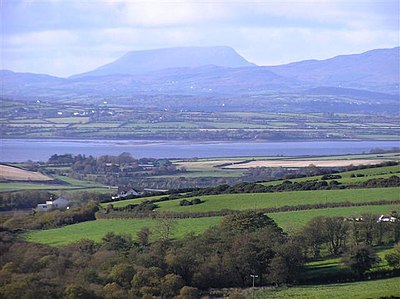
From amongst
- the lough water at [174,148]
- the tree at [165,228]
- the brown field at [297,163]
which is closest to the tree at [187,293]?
the tree at [165,228]

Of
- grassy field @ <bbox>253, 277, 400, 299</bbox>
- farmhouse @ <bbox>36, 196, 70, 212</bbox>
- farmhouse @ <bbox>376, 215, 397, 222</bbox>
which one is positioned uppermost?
farmhouse @ <bbox>376, 215, 397, 222</bbox>

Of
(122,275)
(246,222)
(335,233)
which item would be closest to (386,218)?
(335,233)

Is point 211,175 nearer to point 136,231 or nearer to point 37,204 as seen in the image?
point 37,204

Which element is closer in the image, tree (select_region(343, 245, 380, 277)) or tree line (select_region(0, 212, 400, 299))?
tree line (select_region(0, 212, 400, 299))

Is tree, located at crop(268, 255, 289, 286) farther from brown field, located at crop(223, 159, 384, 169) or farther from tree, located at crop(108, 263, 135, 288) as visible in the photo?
brown field, located at crop(223, 159, 384, 169)

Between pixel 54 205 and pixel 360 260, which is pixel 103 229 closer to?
pixel 54 205

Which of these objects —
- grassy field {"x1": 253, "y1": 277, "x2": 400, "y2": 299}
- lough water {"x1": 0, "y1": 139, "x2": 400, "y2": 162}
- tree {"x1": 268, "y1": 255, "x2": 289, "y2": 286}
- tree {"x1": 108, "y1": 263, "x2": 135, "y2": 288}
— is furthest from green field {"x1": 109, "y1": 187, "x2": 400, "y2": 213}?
lough water {"x1": 0, "y1": 139, "x2": 400, "y2": 162}
